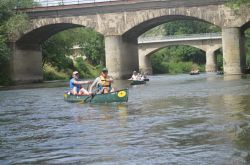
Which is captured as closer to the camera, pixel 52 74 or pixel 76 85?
pixel 76 85

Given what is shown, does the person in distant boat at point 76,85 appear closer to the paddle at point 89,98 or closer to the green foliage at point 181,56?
the paddle at point 89,98

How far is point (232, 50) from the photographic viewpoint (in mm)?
43750

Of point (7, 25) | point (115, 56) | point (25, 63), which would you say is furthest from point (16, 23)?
point (115, 56)

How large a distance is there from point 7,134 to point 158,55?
83.2 metres

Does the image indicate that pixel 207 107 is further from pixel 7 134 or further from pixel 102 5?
pixel 102 5

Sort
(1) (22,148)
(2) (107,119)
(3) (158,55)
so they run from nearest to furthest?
1. (1) (22,148)
2. (2) (107,119)
3. (3) (158,55)

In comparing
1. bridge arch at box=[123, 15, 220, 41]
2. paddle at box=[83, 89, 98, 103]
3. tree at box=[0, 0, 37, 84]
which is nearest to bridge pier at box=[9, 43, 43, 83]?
tree at box=[0, 0, 37, 84]

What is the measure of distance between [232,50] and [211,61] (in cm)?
3912

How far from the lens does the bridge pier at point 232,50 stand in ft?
144

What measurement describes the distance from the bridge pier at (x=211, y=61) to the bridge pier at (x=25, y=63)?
113 feet

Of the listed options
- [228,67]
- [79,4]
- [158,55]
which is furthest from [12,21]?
[158,55]

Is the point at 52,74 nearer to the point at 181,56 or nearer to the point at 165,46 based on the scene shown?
the point at 165,46

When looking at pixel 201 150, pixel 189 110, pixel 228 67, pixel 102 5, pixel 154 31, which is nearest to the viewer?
pixel 201 150

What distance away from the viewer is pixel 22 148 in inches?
447
